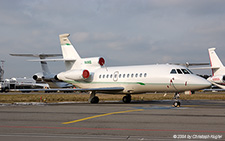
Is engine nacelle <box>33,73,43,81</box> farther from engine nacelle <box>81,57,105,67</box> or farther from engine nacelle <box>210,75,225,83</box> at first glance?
engine nacelle <box>210,75,225,83</box>

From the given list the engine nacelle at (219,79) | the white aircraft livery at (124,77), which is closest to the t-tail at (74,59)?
the white aircraft livery at (124,77)

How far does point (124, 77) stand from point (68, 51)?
8.09m

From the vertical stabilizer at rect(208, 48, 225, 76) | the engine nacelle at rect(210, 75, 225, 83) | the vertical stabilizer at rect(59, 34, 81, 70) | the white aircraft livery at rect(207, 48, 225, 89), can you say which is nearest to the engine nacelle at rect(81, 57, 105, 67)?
the vertical stabilizer at rect(59, 34, 81, 70)

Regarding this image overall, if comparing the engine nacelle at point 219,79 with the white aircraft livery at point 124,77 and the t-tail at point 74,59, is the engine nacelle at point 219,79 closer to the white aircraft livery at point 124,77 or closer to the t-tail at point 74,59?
the white aircraft livery at point 124,77

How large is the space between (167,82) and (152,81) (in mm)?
1427

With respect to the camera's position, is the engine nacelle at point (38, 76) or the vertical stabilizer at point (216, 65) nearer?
the vertical stabilizer at point (216, 65)

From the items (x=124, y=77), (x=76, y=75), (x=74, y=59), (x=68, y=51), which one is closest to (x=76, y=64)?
(x=74, y=59)

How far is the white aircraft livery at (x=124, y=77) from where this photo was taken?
67.4 ft

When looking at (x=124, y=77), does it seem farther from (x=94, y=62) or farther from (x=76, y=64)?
(x=76, y=64)

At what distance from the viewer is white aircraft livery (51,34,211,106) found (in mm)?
20555

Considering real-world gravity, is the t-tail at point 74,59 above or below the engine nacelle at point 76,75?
above

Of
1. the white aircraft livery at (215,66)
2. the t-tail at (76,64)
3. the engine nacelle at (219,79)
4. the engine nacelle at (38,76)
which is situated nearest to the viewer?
the t-tail at (76,64)

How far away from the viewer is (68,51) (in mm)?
29422

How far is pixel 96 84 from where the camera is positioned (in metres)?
26.8
